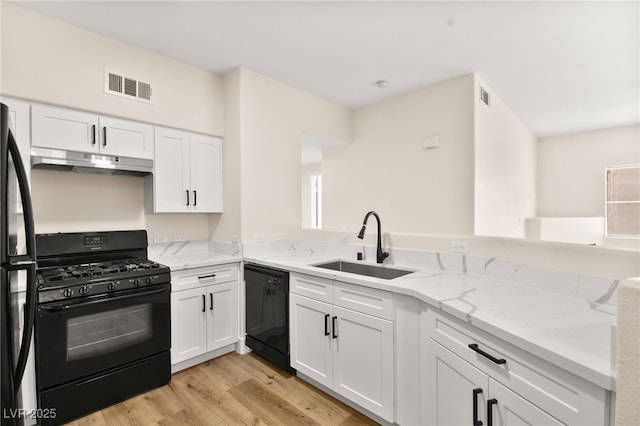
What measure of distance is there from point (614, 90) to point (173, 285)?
16.7ft

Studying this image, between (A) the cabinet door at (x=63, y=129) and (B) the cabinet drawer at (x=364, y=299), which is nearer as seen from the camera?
(B) the cabinet drawer at (x=364, y=299)

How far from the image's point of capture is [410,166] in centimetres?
343

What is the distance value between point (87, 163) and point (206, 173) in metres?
0.95

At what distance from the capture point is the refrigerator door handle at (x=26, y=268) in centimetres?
112

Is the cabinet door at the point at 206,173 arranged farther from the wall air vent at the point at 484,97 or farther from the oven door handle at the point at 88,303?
the wall air vent at the point at 484,97

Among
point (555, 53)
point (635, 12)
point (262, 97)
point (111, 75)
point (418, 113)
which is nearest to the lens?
point (635, 12)

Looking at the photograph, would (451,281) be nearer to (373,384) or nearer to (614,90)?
(373,384)

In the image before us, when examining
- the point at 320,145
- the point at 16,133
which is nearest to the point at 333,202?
the point at 320,145

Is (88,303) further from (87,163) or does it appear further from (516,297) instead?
(516,297)

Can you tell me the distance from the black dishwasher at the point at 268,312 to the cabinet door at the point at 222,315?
12 centimetres

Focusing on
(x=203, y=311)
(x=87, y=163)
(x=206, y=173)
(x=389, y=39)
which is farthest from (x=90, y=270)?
(x=389, y=39)

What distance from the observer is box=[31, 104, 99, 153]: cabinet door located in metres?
2.08

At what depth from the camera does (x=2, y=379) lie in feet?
3.33

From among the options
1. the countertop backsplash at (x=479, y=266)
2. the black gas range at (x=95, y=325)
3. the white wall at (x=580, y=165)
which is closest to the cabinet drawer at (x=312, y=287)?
the countertop backsplash at (x=479, y=266)
